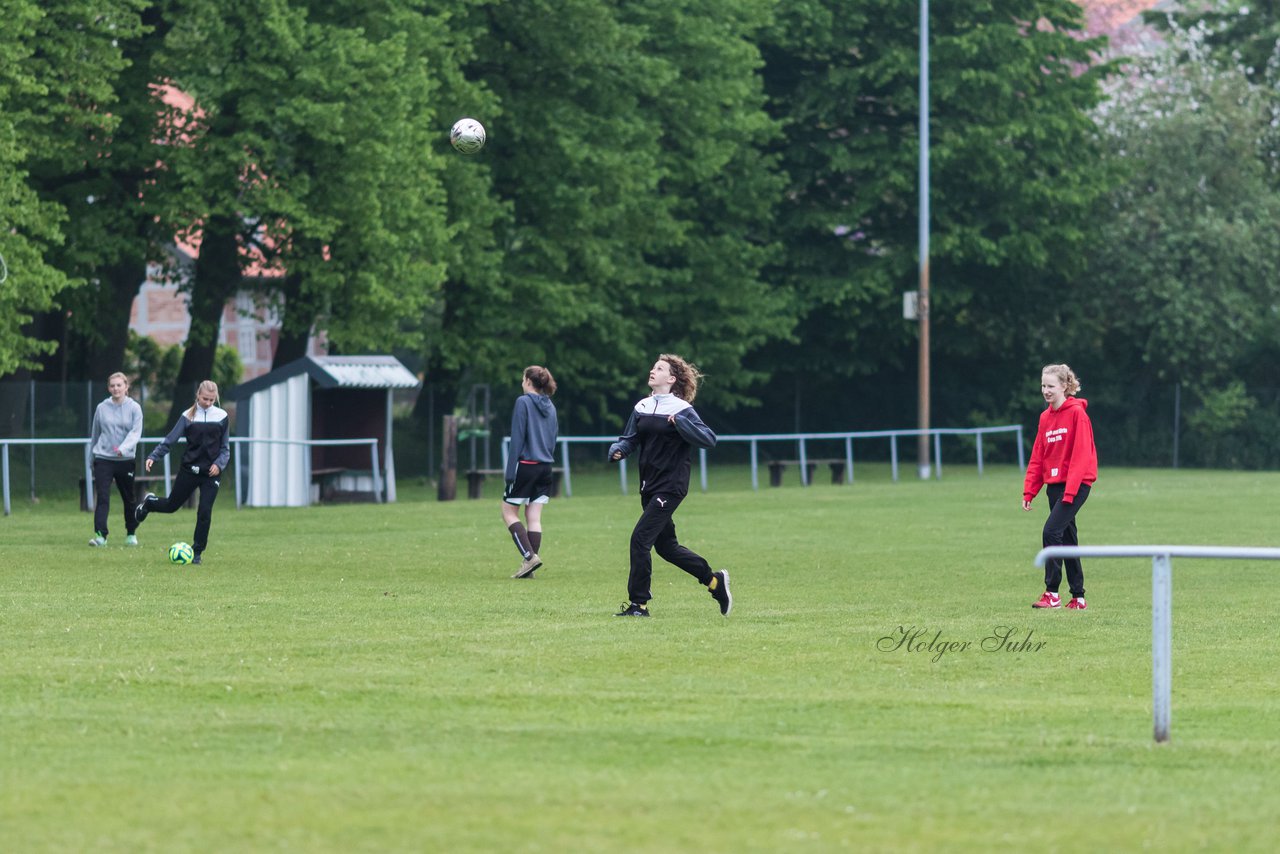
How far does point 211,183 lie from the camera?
31672 mm

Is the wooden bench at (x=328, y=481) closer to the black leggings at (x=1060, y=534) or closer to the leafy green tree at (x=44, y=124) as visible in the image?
the leafy green tree at (x=44, y=124)

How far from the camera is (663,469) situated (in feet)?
45.8

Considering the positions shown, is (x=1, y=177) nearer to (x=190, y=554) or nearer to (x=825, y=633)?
(x=190, y=554)

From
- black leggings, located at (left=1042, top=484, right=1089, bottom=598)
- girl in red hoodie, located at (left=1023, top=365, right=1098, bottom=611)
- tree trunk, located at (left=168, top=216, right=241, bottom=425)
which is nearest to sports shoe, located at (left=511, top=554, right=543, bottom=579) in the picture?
girl in red hoodie, located at (left=1023, top=365, right=1098, bottom=611)

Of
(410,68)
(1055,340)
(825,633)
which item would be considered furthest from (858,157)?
(825,633)

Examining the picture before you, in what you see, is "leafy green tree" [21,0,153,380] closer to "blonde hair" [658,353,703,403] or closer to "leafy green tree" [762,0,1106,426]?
"leafy green tree" [762,0,1106,426]

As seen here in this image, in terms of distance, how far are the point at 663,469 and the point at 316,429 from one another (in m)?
18.8

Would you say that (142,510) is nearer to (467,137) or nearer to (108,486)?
(108,486)

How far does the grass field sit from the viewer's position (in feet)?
23.1

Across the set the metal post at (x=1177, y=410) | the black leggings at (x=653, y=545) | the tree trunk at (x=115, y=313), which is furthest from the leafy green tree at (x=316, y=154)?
the metal post at (x=1177, y=410)

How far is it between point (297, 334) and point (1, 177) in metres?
7.66

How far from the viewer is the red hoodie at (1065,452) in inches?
584

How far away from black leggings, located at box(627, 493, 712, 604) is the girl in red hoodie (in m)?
2.56

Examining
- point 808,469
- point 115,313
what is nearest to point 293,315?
point 115,313
